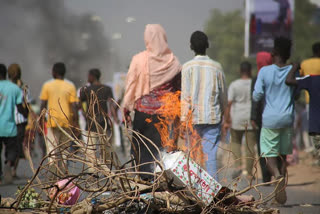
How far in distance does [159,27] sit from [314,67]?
368 cm

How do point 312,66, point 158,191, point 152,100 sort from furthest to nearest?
point 312,66
point 152,100
point 158,191

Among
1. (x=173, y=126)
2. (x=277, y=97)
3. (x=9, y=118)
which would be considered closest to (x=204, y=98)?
(x=173, y=126)

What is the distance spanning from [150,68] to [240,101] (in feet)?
11.2

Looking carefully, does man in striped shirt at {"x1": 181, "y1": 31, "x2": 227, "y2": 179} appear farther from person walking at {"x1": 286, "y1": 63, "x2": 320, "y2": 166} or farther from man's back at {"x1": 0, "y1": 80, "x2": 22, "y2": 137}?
man's back at {"x1": 0, "y1": 80, "x2": 22, "y2": 137}

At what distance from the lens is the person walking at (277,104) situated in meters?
7.61

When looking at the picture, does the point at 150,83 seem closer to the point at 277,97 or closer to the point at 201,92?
the point at 201,92

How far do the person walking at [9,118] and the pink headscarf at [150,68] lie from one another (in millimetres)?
2825

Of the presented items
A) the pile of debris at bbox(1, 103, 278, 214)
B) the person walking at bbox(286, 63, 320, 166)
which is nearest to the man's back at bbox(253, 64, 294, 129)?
the person walking at bbox(286, 63, 320, 166)

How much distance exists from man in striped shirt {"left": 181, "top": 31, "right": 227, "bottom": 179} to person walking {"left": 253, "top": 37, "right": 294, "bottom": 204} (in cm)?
66

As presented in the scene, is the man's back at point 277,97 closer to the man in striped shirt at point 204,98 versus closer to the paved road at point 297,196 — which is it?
the man in striped shirt at point 204,98

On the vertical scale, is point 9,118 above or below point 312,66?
below

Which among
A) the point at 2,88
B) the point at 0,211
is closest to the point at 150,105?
the point at 0,211

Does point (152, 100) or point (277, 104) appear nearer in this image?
point (152, 100)

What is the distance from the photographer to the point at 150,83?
24.3 feet
